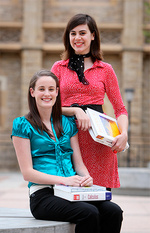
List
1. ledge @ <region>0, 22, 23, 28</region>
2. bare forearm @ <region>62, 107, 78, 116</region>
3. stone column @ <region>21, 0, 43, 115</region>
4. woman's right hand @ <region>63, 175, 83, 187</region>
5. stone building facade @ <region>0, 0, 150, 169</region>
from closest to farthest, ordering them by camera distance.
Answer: woman's right hand @ <region>63, 175, 83, 187</region> < bare forearm @ <region>62, 107, 78, 116</region> < stone building facade @ <region>0, 0, 150, 169</region> < stone column @ <region>21, 0, 43, 115</region> < ledge @ <region>0, 22, 23, 28</region>

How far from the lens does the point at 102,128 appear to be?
310 centimetres

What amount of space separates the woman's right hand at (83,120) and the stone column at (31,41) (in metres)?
13.3

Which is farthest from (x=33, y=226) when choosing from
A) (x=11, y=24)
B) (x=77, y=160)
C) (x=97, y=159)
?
(x=11, y=24)

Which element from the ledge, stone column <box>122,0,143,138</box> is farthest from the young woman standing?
the ledge

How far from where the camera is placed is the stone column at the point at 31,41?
16.5 metres

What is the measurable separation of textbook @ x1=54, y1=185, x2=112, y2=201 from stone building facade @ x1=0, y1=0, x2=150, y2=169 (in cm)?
1300

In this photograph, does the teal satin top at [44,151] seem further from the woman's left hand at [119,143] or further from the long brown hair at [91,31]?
the long brown hair at [91,31]

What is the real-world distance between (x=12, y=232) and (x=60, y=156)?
1.98ft

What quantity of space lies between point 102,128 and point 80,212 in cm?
61

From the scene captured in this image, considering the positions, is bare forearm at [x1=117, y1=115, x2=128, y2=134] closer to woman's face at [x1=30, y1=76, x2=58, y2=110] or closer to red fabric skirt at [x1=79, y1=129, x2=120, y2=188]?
red fabric skirt at [x1=79, y1=129, x2=120, y2=188]

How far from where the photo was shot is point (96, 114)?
10.5ft

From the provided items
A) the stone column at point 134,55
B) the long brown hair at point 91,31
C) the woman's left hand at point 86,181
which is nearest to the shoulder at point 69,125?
the woman's left hand at point 86,181

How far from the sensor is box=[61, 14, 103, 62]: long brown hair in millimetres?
3281

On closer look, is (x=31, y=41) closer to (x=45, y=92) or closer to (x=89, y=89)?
(x=89, y=89)
